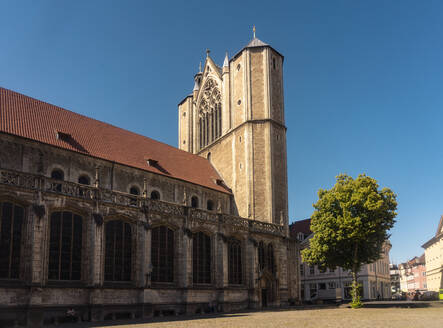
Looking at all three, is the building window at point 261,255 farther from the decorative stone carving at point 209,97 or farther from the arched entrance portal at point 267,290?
the decorative stone carving at point 209,97

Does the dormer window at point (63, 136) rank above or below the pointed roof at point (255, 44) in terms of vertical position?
below

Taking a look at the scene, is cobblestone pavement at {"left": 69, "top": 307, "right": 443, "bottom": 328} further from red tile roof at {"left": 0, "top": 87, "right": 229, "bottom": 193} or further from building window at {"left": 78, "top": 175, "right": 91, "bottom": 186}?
red tile roof at {"left": 0, "top": 87, "right": 229, "bottom": 193}

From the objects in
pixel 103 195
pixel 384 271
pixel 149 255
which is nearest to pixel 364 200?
pixel 149 255

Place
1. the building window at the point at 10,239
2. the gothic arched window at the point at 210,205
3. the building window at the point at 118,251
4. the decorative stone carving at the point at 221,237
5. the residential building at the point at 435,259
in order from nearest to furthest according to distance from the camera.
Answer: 1. the building window at the point at 10,239
2. the building window at the point at 118,251
3. the decorative stone carving at the point at 221,237
4. the gothic arched window at the point at 210,205
5. the residential building at the point at 435,259

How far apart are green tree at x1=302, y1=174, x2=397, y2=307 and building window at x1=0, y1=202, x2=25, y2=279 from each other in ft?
74.2

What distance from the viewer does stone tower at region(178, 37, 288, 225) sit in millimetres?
42812

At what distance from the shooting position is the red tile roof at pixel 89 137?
28984 millimetres

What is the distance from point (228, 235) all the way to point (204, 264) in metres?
3.32

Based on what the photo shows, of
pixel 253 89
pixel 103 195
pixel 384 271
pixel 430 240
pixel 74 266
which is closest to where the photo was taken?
pixel 74 266

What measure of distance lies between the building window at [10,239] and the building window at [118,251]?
5.44 meters

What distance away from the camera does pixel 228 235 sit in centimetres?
3453

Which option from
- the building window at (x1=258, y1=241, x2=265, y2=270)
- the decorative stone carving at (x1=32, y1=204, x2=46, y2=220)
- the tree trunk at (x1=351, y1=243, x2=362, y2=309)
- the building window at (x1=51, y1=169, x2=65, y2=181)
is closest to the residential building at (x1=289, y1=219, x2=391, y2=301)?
the building window at (x1=258, y1=241, x2=265, y2=270)

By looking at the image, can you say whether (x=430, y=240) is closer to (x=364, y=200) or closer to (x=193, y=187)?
(x=364, y=200)

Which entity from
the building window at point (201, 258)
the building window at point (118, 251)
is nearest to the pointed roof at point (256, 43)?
the building window at point (201, 258)
